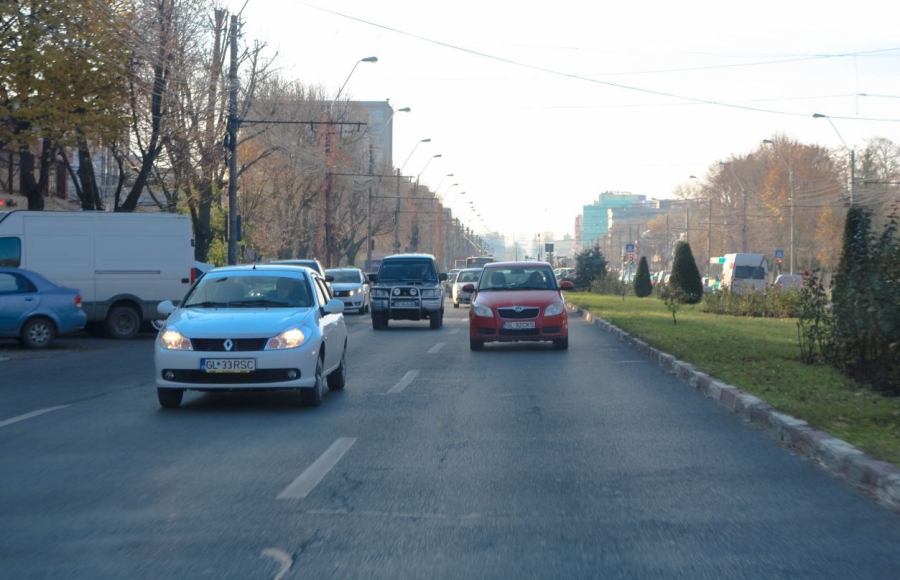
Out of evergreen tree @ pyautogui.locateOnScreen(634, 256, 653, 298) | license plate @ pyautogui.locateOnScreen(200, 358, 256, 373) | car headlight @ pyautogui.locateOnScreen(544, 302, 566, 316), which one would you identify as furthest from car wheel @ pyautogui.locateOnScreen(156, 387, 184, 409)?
evergreen tree @ pyautogui.locateOnScreen(634, 256, 653, 298)

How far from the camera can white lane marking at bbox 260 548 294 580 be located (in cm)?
501

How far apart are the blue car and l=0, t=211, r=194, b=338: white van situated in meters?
2.68

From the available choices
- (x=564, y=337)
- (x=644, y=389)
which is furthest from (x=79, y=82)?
(x=644, y=389)

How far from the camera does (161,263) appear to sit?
22.7 metres

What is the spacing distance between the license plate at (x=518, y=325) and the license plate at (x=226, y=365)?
28.3ft

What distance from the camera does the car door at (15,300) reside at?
62.0 feet

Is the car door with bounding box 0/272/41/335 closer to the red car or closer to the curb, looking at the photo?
the red car

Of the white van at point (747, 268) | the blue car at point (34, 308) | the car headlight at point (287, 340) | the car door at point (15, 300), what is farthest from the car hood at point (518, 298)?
the white van at point (747, 268)

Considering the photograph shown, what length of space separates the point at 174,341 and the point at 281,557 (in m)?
5.76

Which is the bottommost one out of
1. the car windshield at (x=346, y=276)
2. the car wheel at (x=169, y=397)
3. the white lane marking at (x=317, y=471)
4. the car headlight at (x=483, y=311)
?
the white lane marking at (x=317, y=471)

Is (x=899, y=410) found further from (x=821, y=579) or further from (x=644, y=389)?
(x=821, y=579)

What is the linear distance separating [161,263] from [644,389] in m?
13.5

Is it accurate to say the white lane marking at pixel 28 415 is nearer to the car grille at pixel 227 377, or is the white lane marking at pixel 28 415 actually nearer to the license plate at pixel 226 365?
the car grille at pixel 227 377

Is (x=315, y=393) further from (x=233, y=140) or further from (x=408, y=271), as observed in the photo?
(x=233, y=140)
